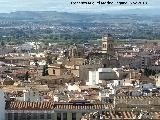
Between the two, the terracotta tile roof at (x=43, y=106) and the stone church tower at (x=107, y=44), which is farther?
the stone church tower at (x=107, y=44)

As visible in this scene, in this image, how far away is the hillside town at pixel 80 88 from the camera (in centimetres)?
3325

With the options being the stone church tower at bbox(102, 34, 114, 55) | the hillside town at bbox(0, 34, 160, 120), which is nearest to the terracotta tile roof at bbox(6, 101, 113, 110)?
the hillside town at bbox(0, 34, 160, 120)

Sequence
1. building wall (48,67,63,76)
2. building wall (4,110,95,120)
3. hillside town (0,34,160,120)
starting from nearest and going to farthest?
building wall (4,110,95,120), hillside town (0,34,160,120), building wall (48,67,63,76)

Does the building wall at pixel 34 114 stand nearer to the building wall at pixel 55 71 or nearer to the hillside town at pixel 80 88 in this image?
the hillside town at pixel 80 88

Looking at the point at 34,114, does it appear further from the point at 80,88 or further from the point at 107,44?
the point at 107,44

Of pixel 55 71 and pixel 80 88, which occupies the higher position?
pixel 80 88

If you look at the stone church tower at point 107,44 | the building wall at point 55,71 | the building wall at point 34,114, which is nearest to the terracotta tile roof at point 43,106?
the building wall at point 34,114

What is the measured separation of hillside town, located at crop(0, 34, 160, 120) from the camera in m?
33.2

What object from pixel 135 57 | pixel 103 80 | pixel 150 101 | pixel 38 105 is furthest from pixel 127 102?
pixel 135 57

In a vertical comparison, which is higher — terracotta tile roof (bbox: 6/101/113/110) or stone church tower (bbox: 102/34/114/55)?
terracotta tile roof (bbox: 6/101/113/110)

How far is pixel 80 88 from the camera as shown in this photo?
62688mm

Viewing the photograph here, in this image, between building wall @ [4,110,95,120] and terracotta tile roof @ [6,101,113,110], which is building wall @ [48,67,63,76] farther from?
building wall @ [4,110,95,120]

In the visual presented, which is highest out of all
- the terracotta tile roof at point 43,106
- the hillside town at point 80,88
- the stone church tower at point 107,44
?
the terracotta tile roof at point 43,106

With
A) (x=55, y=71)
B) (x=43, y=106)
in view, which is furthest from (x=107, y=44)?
(x=43, y=106)
